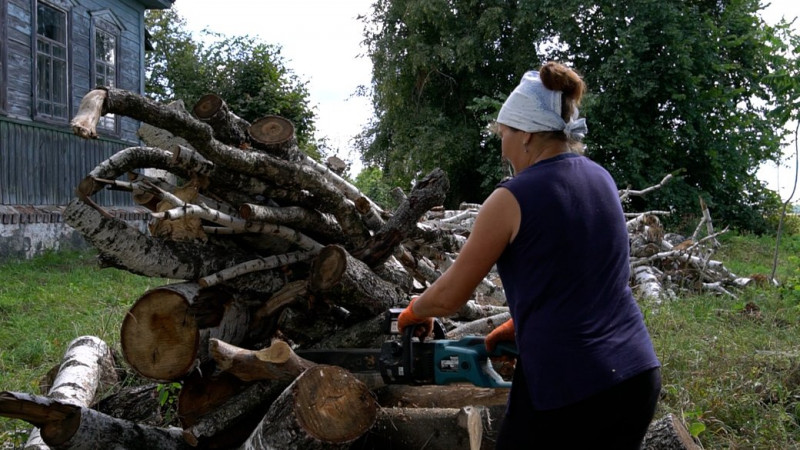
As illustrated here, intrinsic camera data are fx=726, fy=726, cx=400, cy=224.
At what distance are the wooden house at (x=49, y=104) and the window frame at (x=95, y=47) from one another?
0.02 m

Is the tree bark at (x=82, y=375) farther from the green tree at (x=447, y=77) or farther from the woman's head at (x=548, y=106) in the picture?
the green tree at (x=447, y=77)

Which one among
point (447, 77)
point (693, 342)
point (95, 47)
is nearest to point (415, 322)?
point (693, 342)

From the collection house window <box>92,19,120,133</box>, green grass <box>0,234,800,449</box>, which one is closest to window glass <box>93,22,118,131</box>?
house window <box>92,19,120,133</box>

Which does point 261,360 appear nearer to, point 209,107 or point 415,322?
point 415,322

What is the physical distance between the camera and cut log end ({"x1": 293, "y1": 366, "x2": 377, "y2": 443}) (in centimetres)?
309

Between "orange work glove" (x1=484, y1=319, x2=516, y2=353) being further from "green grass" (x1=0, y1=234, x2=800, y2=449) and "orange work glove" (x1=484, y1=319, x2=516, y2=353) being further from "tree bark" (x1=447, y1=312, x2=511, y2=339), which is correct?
"tree bark" (x1=447, y1=312, x2=511, y2=339)

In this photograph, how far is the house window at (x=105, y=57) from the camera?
45.1ft

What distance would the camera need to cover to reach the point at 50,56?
1238 cm

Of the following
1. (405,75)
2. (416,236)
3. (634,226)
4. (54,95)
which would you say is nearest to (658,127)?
(405,75)

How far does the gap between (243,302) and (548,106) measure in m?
2.59

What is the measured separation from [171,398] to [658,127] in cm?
1755

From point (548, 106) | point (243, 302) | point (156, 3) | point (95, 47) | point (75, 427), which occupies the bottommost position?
point (75, 427)

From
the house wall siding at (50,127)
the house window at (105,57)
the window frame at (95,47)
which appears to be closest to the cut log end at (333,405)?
the house wall siding at (50,127)

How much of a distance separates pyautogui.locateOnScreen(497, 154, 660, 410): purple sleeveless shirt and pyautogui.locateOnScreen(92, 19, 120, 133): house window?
12883mm
